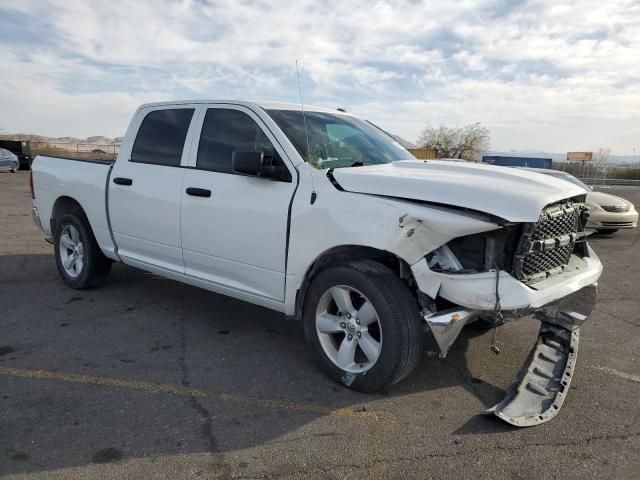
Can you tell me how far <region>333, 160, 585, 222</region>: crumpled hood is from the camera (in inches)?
125

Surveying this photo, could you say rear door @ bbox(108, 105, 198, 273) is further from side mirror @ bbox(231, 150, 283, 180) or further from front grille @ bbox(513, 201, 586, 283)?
front grille @ bbox(513, 201, 586, 283)

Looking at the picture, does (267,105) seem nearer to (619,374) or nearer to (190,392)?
(190,392)

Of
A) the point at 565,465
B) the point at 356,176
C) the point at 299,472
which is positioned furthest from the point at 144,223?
the point at 565,465

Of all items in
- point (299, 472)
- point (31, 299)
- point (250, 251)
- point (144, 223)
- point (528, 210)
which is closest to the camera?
point (299, 472)

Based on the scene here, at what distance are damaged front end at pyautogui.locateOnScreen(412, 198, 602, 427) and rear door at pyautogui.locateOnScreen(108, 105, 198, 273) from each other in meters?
2.47

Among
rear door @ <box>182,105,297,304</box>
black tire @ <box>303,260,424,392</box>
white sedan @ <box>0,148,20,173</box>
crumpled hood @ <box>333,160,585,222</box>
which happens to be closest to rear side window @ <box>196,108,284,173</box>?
rear door @ <box>182,105,297,304</box>

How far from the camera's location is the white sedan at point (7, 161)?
2723cm

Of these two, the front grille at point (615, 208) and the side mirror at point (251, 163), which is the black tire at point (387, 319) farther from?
the front grille at point (615, 208)

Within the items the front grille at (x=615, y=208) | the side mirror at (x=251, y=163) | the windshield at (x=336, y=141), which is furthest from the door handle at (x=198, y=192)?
the front grille at (x=615, y=208)

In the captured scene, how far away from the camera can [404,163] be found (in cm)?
436

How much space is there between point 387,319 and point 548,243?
3.77ft

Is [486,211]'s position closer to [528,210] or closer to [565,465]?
[528,210]

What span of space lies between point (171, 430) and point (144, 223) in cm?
240

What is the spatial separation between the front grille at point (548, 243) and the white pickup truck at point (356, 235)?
0.01 m
